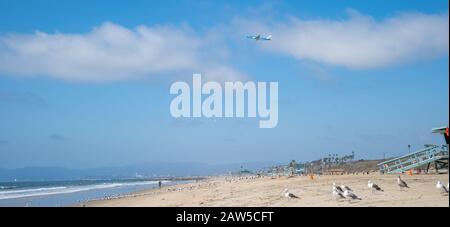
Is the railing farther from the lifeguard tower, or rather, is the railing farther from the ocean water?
the ocean water

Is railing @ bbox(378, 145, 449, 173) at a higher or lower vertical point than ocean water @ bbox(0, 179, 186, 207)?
higher

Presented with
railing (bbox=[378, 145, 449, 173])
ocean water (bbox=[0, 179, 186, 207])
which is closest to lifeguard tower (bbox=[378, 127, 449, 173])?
railing (bbox=[378, 145, 449, 173])

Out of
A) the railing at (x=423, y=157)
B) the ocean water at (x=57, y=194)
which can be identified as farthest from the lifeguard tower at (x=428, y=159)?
the ocean water at (x=57, y=194)

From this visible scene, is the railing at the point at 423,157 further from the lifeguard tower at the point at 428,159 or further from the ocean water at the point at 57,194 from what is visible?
the ocean water at the point at 57,194

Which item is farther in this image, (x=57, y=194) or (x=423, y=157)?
(x=57, y=194)

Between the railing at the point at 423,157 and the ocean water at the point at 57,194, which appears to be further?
the ocean water at the point at 57,194

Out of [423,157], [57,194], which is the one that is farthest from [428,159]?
[57,194]

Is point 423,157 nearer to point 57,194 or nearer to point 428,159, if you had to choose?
point 428,159
